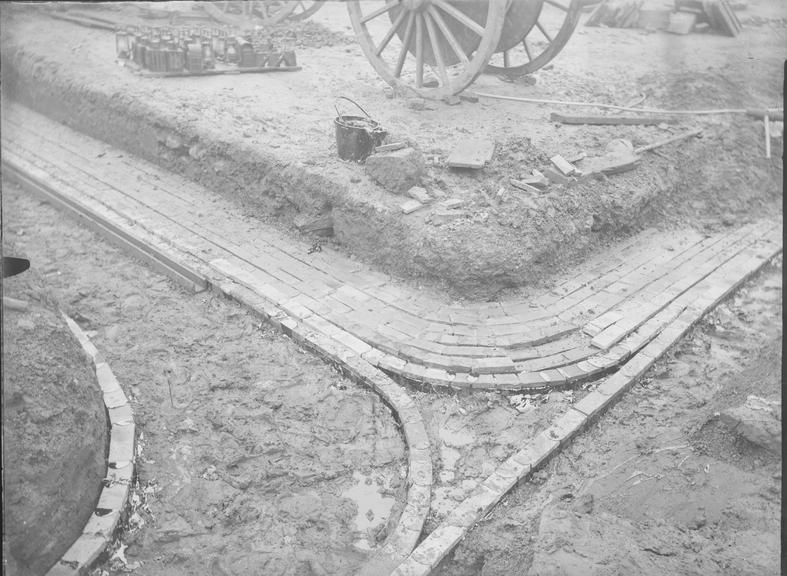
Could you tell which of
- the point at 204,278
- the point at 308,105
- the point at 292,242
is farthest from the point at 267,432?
the point at 308,105

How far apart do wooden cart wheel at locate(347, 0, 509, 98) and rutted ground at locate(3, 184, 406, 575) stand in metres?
3.84

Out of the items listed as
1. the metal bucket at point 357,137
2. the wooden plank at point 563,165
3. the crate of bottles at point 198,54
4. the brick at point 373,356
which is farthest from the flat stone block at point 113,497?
the crate of bottles at point 198,54

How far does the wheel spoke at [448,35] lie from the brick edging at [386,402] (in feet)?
12.4

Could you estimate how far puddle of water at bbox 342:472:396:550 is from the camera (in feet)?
14.1

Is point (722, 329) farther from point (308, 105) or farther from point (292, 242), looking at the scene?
point (308, 105)

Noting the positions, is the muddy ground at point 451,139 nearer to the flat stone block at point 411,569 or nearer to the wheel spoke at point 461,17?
the wheel spoke at point 461,17

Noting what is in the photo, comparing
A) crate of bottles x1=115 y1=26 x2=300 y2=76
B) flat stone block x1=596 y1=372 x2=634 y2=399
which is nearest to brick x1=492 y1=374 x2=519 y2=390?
flat stone block x1=596 y1=372 x2=634 y2=399

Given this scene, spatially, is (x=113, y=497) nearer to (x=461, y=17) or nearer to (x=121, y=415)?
(x=121, y=415)

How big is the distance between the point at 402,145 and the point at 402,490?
3.65 meters

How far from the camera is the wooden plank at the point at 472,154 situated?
7.04m

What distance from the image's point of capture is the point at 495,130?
807cm

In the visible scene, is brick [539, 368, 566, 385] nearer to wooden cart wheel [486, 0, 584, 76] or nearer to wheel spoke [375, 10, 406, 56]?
wheel spoke [375, 10, 406, 56]

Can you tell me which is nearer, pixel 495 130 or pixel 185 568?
pixel 185 568

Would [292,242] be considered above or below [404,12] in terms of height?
below
